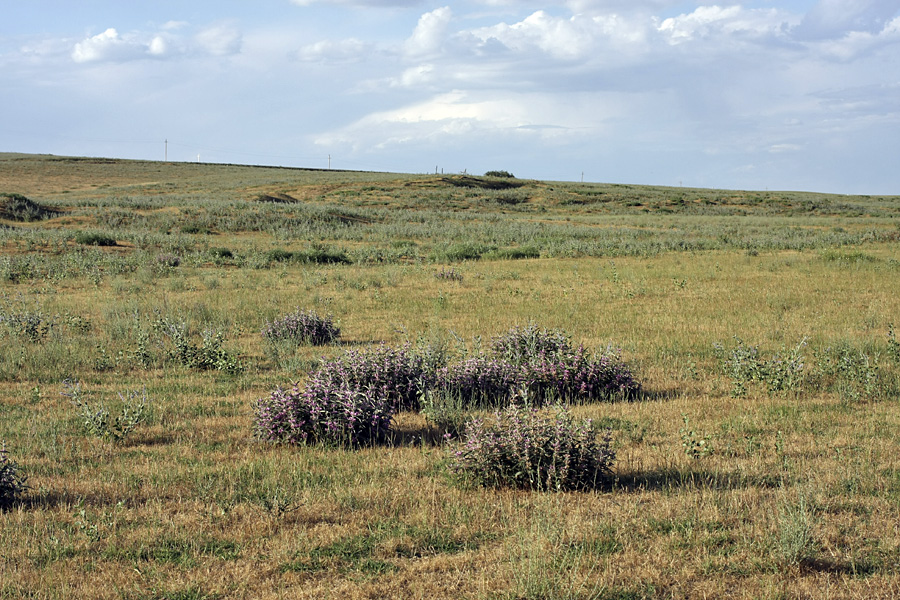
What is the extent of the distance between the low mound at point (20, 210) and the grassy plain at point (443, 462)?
58.7 ft

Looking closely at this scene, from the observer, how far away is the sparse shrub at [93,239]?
2694cm

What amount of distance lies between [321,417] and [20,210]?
35815 mm

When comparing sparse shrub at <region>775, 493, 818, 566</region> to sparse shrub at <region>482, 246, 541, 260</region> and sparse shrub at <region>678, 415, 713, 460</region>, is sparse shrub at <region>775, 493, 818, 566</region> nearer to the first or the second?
sparse shrub at <region>678, 415, 713, 460</region>

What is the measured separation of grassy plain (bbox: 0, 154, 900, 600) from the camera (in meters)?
4.45

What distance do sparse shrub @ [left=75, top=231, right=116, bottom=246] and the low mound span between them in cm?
1050

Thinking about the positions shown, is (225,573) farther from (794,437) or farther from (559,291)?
(559,291)

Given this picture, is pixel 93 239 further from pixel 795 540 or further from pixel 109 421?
pixel 795 540

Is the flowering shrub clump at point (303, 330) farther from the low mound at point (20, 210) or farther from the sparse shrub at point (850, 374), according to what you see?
the low mound at point (20, 210)

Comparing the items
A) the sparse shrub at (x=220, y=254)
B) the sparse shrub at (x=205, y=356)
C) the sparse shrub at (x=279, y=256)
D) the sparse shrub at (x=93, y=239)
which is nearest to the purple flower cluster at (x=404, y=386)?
the sparse shrub at (x=205, y=356)

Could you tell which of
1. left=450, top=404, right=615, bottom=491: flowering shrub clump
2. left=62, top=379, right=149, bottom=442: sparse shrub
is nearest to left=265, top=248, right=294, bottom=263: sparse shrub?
left=62, top=379, right=149, bottom=442: sparse shrub

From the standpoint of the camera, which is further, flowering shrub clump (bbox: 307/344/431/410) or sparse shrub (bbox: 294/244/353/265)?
sparse shrub (bbox: 294/244/353/265)

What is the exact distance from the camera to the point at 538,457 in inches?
234

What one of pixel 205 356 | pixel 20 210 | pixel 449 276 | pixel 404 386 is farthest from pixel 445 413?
pixel 20 210

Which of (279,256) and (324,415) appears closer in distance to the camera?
(324,415)
